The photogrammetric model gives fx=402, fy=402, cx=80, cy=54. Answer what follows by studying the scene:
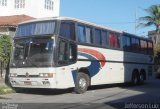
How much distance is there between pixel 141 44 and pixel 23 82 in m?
11.0

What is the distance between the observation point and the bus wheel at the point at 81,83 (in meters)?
18.7

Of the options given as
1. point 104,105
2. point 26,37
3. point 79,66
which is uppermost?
point 26,37

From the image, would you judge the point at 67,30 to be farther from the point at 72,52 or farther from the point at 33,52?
the point at 33,52

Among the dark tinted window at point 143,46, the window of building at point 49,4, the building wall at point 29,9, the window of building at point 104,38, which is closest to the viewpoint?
the window of building at point 104,38

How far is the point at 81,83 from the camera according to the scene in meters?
19.0

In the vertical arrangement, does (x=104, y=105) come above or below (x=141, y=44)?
below

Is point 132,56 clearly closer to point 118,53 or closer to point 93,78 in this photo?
A: point 118,53

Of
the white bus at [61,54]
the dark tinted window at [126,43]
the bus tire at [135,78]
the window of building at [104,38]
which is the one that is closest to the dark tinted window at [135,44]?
the dark tinted window at [126,43]

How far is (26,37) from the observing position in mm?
18234

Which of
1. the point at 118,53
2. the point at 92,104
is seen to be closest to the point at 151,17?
the point at 118,53

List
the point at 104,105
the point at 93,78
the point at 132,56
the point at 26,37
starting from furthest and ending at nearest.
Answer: the point at 132,56, the point at 93,78, the point at 26,37, the point at 104,105

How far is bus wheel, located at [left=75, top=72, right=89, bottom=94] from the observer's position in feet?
61.3

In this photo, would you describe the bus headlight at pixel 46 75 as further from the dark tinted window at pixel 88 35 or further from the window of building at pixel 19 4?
the window of building at pixel 19 4

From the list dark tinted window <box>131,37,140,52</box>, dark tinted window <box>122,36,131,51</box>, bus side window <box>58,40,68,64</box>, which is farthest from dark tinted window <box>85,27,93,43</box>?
dark tinted window <box>131,37,140,52</box>
